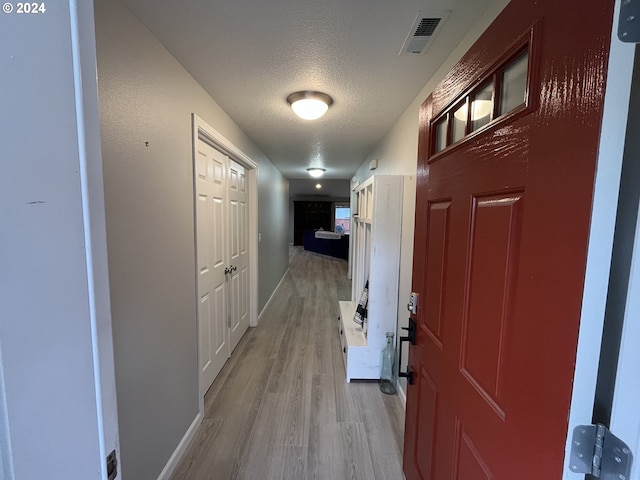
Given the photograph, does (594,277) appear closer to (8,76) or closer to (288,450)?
(8,76)

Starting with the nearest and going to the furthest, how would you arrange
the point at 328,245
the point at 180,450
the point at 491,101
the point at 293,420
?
the point at 491,101
the point at 180,450
the point at 293,420
the point at 328,245

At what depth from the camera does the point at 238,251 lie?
3100 mm

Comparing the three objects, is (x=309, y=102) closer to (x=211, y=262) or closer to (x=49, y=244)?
(x=211, y=262)

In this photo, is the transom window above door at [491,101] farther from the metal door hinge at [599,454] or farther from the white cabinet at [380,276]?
the white cabinet at [380,276]

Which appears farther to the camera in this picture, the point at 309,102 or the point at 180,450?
the point at 309,102

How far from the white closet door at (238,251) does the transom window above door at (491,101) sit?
2.18m

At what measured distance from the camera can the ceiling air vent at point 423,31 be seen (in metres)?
1.21

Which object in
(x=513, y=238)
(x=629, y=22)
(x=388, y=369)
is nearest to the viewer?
(x=629, y=22)

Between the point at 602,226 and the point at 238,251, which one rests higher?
the point at 602,226

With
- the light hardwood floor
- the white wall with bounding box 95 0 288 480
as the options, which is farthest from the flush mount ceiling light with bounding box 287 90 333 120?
the light hardwood floor

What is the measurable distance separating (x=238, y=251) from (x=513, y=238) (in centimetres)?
282

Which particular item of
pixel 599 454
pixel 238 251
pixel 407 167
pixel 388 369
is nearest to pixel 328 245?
pixel 238 251

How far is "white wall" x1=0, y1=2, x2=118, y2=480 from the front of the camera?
0.44 metres

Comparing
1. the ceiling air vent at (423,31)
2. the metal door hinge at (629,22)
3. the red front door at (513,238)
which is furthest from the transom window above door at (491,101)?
the ceiling air vent at (423,31)
